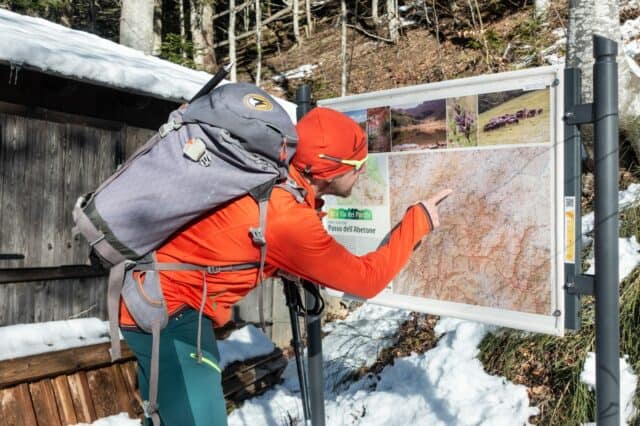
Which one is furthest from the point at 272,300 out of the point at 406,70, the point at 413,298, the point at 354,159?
the point at 406,70

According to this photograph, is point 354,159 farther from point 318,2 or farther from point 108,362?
point 318,2

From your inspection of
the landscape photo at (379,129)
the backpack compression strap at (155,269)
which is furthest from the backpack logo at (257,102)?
the landscape photo at (379,129)

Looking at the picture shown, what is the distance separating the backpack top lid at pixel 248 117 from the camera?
83.4 inches

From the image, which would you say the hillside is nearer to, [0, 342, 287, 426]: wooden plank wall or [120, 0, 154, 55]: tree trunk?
[120, 0, 154, 55]: tree trunk

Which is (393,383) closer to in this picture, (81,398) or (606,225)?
(81,398)

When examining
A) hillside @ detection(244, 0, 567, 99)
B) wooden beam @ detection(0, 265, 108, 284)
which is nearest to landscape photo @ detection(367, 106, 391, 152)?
wooden beam @ detection(0, 265, 108, 284)

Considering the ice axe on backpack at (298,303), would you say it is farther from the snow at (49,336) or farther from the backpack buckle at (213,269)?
the snow at (49,336)

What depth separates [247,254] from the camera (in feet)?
7.23

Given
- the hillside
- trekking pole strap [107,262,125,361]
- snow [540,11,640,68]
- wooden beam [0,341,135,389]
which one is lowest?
wooden beam [0,341,135,389]

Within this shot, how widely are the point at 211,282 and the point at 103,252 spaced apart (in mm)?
424

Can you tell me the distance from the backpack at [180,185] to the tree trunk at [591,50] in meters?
4.27

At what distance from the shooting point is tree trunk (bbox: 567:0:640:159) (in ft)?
18.1

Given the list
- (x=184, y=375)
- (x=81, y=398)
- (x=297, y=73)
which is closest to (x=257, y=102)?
(x=184, y=375)

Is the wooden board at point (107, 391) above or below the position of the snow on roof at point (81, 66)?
below
